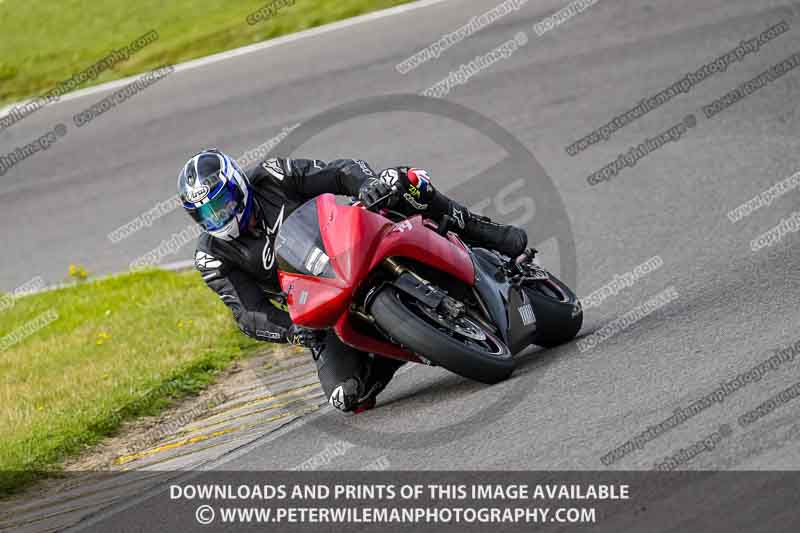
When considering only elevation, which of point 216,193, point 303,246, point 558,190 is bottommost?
point 558,190

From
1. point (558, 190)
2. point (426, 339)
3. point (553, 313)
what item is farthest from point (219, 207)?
point (558, 190)

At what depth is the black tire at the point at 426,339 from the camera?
19.4ft

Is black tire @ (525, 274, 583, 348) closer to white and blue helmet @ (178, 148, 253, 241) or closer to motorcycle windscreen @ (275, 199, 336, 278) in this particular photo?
motorcycle windscreen @ (275, 199, 336, 278)

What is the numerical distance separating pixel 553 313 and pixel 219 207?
2103mm

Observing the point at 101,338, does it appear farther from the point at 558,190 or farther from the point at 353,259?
the point at 353,259

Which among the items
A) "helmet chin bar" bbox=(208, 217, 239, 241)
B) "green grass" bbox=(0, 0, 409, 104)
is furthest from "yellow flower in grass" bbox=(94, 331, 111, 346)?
"green grass" bbox=(0, 0, 409, 104)

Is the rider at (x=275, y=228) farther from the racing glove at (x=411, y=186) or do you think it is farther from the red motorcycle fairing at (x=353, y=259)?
the red motorcycle fairing at (x=353, y=259)

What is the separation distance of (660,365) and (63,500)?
3584 millimetres

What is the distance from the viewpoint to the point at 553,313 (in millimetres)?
7145

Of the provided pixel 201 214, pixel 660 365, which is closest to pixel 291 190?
pixel 201 214

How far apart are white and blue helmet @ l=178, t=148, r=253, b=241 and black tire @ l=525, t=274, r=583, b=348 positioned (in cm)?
179

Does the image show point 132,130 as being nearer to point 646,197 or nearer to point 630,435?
point 646,197

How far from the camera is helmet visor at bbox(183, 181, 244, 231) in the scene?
6676 millimetres

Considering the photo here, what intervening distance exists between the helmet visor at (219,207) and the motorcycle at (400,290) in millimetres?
477
